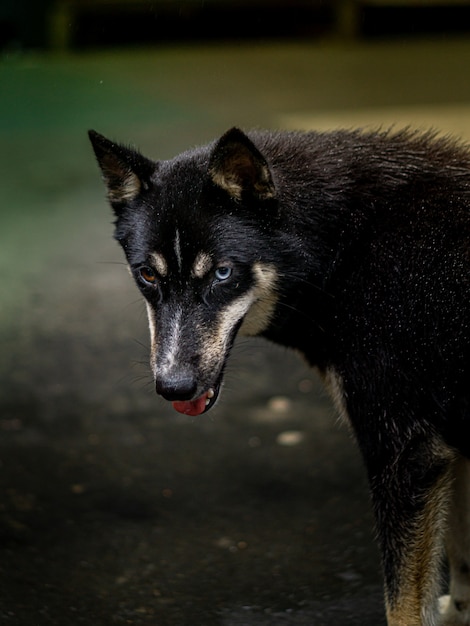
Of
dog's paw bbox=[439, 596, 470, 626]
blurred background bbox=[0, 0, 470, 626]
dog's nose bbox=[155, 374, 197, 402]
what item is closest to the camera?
dog's nose bbox=[155, 374, 197, 402]

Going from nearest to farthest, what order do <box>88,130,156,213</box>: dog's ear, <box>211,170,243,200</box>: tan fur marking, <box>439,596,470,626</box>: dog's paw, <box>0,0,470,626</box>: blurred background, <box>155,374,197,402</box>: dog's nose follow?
<box>155,374,197,402</box>: dog's nose → <box>211,170,243,200</box>: tan fur marking → <box>88,130,156,213</box>: dog's ear → <box>439,596,470,626</box>: dog's paw → <box>0,0,470,626</box>: blurred background

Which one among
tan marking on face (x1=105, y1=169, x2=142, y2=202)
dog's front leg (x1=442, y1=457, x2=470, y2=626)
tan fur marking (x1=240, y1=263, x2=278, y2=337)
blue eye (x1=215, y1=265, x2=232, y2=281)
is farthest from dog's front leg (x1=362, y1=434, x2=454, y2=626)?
tan marking on face (x1=105, y1=169, x2=142, y2=202)

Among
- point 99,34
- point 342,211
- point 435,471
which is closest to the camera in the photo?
point 435,471

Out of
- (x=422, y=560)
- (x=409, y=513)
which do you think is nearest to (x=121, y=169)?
(x=409, y=513)

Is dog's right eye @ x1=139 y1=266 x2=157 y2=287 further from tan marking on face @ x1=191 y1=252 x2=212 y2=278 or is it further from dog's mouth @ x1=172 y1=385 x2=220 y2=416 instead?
dog's mouth @ x1=172 y1=385 x2=220 y2=416

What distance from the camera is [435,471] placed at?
3.09 metres

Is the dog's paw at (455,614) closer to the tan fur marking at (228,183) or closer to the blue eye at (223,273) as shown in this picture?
the blue eye at (223,273)

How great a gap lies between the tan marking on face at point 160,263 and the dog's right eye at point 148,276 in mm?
30

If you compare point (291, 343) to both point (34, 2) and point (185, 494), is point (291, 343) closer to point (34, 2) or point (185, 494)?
point (185, 494)

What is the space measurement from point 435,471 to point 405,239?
73 centimetres

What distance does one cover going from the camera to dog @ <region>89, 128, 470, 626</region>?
306cm

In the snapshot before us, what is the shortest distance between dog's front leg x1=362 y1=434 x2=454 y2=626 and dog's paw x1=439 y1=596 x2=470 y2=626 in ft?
1.47

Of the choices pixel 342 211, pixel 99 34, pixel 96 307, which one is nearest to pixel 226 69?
pixel 99 34

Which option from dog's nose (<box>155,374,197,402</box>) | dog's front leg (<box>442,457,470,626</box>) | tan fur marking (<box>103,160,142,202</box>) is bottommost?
dog's front leg (<box>442,457,470,626</box>)
